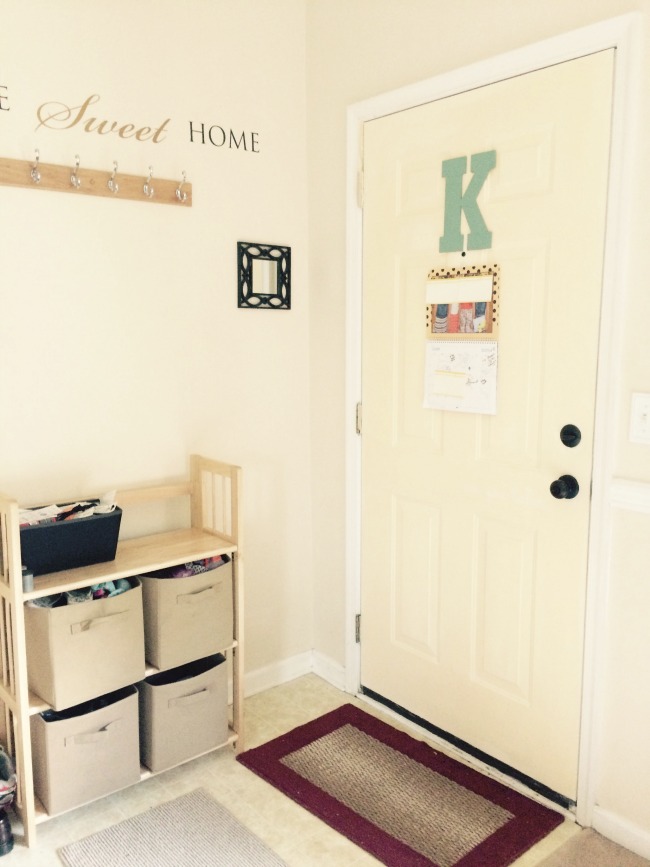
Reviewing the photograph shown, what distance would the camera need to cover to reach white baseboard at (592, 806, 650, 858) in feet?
6.33

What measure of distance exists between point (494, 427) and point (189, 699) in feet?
4.01

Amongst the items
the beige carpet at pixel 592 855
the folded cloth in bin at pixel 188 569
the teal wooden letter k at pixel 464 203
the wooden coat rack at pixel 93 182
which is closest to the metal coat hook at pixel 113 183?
the wooden coat rack at pixel 93 182

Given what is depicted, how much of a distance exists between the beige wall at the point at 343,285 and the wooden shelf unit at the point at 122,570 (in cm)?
50

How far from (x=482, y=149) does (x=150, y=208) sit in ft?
3.40

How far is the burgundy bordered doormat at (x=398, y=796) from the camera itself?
198cm

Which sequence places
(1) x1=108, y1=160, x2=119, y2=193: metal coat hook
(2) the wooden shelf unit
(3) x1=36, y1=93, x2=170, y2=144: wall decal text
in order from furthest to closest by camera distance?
(1) x1=108, y1=160, x2=119, y2=193: metal coat hook
(3) x1=36, y1=93, x2=170, y2=144: wall decal text
(2) the wooden shelf unit

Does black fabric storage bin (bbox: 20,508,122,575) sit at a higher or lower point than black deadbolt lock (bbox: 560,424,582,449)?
lower

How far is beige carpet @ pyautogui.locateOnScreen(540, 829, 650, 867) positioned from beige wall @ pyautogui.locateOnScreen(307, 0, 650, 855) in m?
0.06

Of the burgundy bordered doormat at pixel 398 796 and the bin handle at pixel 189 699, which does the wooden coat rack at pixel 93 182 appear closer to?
the bin handle at pixel 189 699

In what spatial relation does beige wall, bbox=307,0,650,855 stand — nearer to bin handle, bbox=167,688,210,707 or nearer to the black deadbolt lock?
the black deadbolt lock

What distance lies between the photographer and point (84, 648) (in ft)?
6.49

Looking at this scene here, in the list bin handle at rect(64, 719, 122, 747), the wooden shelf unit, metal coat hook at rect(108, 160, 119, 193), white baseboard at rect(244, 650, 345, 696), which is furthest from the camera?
white baseboard at rect(244, 650, 345, 696)

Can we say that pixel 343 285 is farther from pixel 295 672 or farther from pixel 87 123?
pixel 295 672

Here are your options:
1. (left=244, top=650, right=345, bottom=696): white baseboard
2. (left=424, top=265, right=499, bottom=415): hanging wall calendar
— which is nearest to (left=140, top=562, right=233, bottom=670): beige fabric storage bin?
(left=244, top=650, right=345, bottom=696): white baseboard
